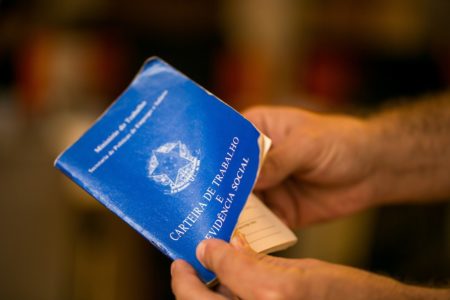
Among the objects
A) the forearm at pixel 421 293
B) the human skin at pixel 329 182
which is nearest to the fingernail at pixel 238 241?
the human skin at pixel 329 182

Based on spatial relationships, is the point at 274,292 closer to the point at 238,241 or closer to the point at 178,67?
the point at 238,241

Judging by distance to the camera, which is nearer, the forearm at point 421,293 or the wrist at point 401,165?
the forearm at point 421,293

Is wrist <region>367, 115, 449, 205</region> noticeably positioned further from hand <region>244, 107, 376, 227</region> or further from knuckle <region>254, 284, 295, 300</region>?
knuckle <region>254, 284, 295, 300</region>

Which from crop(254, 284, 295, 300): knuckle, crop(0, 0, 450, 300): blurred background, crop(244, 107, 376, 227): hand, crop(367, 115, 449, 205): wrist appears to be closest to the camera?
crop(254, 284, 295, 300): knuckle

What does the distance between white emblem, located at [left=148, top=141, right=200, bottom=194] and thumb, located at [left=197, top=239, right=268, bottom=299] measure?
2.9 inches

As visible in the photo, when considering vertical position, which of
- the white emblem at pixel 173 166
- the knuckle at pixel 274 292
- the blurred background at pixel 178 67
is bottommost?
the blurred background at pixel 178 67

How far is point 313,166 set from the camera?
2.89 ft

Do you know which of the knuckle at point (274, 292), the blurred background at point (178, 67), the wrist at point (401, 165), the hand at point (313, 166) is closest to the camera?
the knuckle at point (274, 292)

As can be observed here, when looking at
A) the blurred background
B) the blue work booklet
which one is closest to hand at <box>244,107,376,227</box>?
the blue work booklet

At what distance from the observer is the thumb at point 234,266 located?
555 mm

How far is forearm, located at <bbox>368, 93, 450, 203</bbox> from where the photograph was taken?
969 mm

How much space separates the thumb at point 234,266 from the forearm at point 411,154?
0.47 m

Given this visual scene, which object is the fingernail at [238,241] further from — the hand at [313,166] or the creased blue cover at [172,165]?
the hand at [313,166]

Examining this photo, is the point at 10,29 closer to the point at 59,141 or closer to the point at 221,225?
the point at 59,141
